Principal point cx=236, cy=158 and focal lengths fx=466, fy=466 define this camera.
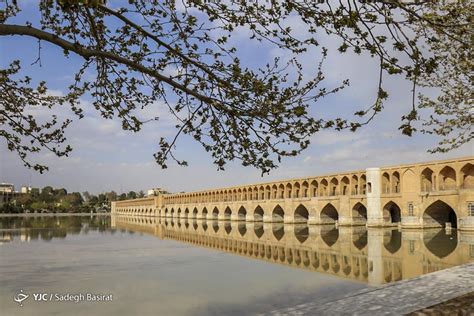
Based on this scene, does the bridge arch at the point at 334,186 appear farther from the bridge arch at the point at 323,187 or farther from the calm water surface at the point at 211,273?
the calm water surface at the point at 211,273

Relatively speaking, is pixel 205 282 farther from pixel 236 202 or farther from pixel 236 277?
pixel 236 202

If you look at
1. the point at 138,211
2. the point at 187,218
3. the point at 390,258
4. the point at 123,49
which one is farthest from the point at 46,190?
the point at 123,49

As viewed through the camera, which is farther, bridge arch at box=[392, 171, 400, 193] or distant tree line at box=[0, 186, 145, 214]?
distant tree line at box=[0, 186, 145, 214]

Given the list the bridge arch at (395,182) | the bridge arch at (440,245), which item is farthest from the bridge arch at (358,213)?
the bridge arch at (440,245)

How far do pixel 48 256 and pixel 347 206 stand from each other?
70.6ft

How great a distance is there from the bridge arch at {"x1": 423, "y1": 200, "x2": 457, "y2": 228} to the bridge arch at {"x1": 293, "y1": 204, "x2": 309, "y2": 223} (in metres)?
13.4

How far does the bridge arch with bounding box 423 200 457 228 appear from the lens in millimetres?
27516

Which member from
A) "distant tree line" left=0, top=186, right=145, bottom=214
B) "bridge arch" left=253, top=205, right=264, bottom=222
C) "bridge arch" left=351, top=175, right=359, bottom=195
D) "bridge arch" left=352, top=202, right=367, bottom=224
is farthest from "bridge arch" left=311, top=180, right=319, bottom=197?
"distant tree line" left=0, top=186, right=145, bottom=214

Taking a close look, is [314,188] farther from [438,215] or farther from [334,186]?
[438,215]

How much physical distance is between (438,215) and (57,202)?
89.6 metres

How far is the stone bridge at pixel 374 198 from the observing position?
25391 millimetres

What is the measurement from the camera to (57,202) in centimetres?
10156

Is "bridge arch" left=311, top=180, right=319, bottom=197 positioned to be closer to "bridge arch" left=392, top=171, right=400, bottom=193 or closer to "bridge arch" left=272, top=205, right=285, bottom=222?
"bridge arch" left=272, top=205, right=285, bottom=222

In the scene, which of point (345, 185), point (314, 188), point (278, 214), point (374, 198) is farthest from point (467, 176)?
point (278, 214)
